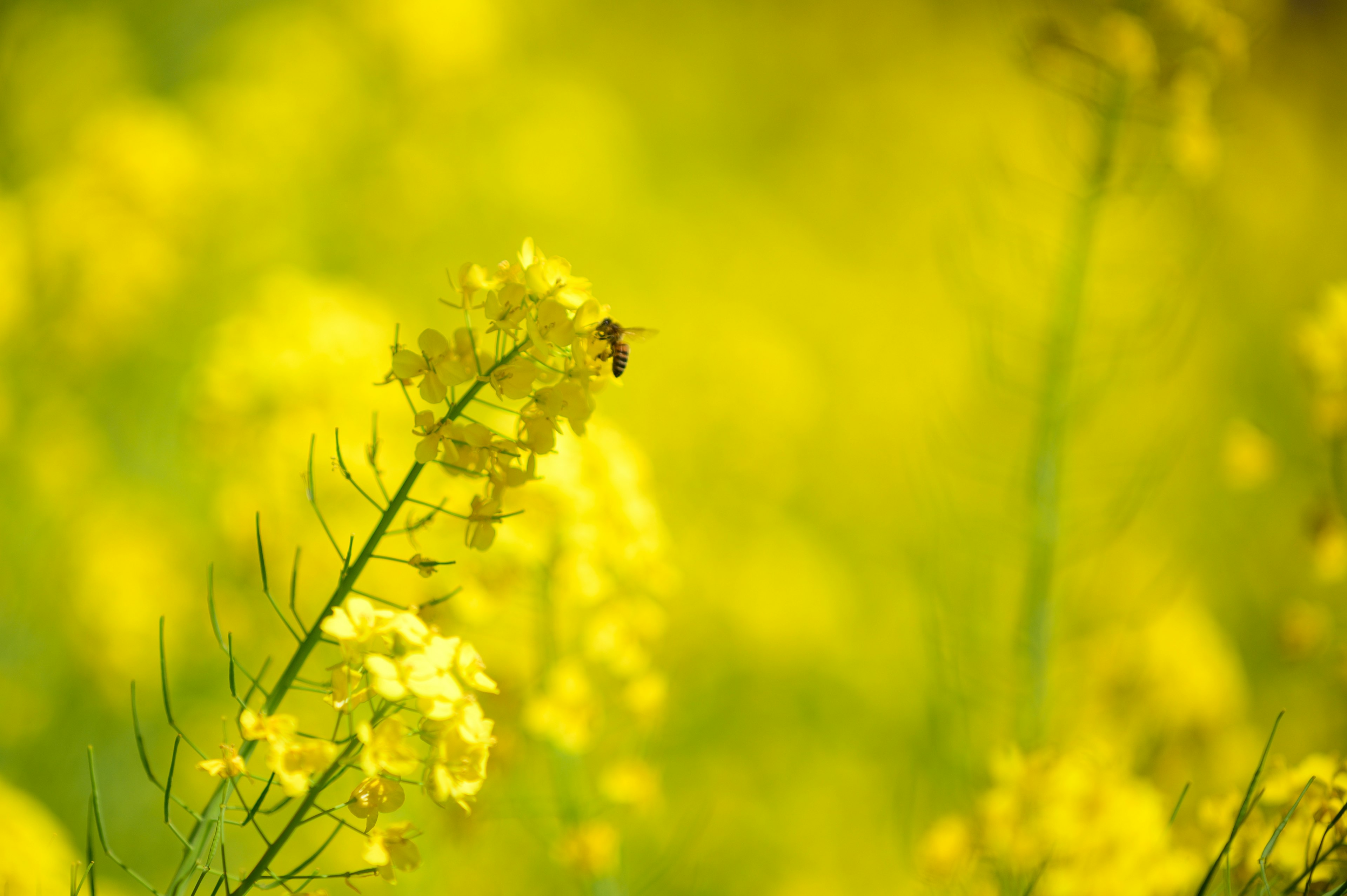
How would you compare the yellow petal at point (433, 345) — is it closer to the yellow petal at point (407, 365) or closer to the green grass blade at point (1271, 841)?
the yellow petal at point (407, 365)

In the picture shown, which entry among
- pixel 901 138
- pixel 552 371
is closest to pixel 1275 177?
pixel 901 138

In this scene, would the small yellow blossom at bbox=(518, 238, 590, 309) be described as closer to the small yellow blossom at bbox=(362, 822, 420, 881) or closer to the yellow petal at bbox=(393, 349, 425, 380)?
the yellow petal at bbox=(393, 349, 425, 380)

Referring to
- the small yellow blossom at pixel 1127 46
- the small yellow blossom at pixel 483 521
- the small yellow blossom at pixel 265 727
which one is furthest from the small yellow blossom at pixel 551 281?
the small yellow blossom at pixel 1127 46

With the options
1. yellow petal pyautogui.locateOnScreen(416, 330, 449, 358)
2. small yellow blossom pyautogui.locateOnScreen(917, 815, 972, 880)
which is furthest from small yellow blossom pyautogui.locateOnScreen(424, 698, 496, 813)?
small yellow blossom pyautogui.locateOnScreen(917, 815, 972, 880)

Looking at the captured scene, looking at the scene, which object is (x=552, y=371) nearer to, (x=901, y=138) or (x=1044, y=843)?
(x=1044, y=843)

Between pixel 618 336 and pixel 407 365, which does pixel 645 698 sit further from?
pixel 407 365

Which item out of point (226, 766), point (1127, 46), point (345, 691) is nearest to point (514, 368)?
point (345, 691)

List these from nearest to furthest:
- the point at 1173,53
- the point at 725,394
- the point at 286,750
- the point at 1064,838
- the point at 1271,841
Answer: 1. the point at 286,750
2. the point at 1271,841
3. the point at 1064,838
4. the point at 1173,53
5. the point at 725,394
